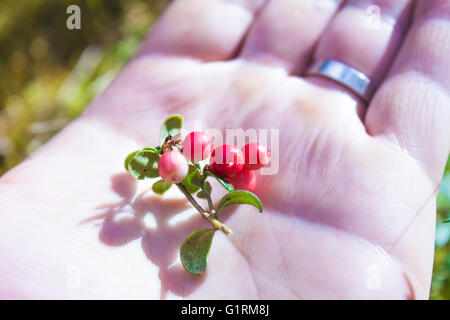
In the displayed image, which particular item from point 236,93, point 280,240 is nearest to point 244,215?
point 280,240

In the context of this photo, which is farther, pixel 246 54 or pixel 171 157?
pixel 246 54

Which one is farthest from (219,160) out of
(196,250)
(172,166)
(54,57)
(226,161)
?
(54,57)

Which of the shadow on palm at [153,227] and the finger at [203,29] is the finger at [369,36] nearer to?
the finger at [203,29]

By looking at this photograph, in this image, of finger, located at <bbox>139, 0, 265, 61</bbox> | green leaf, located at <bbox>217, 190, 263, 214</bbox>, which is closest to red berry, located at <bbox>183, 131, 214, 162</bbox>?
green leaf, located at <bbox>217, 190, 263, 214</bbox>

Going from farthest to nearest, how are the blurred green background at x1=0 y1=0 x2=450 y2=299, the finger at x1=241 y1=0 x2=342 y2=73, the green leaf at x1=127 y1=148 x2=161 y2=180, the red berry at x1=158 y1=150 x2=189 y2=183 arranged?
the blurred green background at x1=0 y1=0 x2=450 y2=299 < the finger at x1=241 y1=0 x2=342 y2=73 < the green leaf at x1=127 y1=148 x2=161 y2=180 < the red berry at x1=158 y1=150 x2=189 y2=183

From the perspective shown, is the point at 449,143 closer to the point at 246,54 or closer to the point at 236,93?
the point at 236,93

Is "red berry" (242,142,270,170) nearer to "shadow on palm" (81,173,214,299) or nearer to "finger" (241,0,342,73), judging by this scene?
"shadow on palm" (81,173,214,299)
